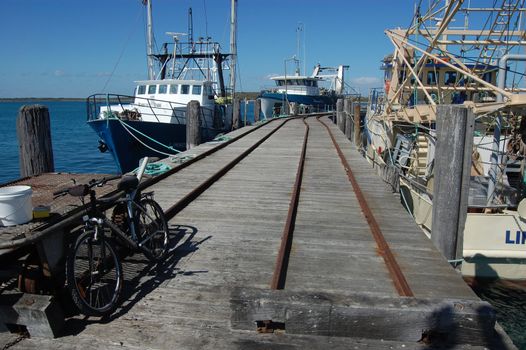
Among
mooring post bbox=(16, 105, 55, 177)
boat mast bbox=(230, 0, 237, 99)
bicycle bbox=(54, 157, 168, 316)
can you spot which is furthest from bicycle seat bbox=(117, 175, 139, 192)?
boat mast bbox=(230, 0, 237, 99)

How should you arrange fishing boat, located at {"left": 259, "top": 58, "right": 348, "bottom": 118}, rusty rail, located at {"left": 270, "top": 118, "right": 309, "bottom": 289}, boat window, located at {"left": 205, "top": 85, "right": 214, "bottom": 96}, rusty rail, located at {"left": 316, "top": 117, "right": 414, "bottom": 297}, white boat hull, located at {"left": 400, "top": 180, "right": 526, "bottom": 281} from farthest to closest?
1. fishing boat, located at {"left": 259, "top": 58, "right": 348, "bottom": 118}
2. boat window, located at {"left": 205, "top": 85, "right": 214, "bottom": 96}
3. white boat hull, located at {"left": 400, "top": 180, "right": 526, "bottom": 281}
4. rusty rail, located at {"left": 270, "top": 118, "right": 309, "bottom": 289}
5. rusty rail, located at {"left": 316, "top": 117, "right": 414, "bottom": 297}

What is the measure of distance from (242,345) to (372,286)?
1.51m

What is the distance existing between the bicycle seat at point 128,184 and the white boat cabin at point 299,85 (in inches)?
1528

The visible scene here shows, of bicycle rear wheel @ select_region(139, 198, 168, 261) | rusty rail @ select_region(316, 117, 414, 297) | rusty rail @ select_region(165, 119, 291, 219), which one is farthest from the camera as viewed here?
rusty rail @ select_region(165, 119, 291, 219)

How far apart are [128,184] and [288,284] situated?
1.82m

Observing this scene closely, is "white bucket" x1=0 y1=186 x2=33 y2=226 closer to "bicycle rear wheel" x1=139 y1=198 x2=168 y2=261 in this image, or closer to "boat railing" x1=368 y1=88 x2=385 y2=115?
"bicycle rear wheel" x1=139 y1=198 x2=168 y2=261

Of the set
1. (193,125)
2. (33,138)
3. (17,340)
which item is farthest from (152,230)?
(193,125)

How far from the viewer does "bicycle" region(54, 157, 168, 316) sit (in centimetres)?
339

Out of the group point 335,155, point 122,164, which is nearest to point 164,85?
point 122,164

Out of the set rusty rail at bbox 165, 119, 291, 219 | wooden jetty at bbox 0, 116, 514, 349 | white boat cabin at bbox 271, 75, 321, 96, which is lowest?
wooden jetty at bbox 0, 116, 514, 349

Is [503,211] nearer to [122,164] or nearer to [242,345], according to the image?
[242,345]

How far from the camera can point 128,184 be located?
4.29 metres

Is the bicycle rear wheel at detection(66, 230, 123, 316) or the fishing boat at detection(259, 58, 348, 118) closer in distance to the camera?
the bicycle rear wheel at detection(66, 230, 123, 316)

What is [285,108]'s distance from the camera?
1574 inches
